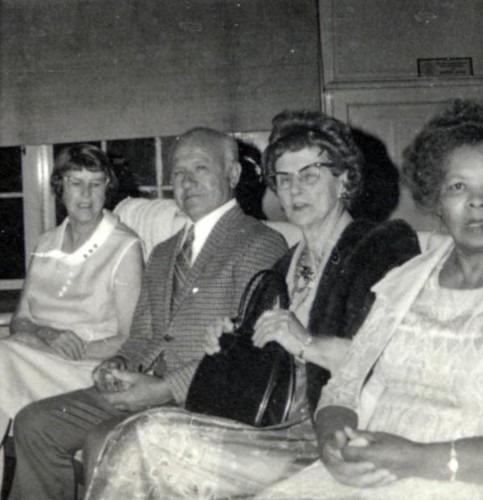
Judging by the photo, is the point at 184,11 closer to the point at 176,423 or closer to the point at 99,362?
the point at 99,362

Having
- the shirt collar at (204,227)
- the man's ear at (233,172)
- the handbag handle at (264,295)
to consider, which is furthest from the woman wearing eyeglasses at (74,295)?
the handbag handle at (264,295)

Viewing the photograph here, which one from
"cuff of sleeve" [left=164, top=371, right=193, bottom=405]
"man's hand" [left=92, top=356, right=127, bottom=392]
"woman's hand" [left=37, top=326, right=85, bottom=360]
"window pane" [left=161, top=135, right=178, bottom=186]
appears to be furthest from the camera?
"window pane" [left=161, top=135, right=178, bottom=186]

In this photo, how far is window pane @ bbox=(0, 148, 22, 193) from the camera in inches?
164

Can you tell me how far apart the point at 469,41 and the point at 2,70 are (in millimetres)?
2398

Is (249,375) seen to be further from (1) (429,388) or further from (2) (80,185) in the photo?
(2) (80,185)

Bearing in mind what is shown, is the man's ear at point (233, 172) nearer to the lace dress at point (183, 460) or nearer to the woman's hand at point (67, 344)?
the woman's hand at point (67, 344)

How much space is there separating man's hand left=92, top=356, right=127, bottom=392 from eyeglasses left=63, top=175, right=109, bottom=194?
28.1 inches

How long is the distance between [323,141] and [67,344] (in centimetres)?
119

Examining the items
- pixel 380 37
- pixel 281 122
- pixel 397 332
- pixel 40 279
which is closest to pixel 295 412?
pixel 397 332

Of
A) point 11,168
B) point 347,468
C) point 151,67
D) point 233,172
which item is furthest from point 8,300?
point 347,468

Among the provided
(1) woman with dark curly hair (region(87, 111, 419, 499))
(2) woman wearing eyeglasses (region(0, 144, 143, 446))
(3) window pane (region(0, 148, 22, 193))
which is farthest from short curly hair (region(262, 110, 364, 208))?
(3) window pane (region(0, 148, 22, 193))

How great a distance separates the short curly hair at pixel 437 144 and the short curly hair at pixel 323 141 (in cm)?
28

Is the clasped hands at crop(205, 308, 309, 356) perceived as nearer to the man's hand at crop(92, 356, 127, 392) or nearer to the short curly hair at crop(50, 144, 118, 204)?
the man's hand at crop(92, 356, 127, 392)

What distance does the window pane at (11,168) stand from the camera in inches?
164
